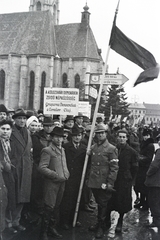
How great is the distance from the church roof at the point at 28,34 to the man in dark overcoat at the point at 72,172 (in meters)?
48.1

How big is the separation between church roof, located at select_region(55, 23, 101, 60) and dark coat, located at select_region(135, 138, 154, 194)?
46212mm

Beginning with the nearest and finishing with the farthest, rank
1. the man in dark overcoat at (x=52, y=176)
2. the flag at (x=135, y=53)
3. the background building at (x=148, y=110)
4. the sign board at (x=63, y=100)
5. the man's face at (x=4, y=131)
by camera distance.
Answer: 1. the man's face at (x=4, y=131)
2. the man in dark overcoat at (x=52, y=176)
3. the flag at (x=135, y=53)
4. the sign board at (x=63, y=100)
5. the background building at (x=148, y=110)

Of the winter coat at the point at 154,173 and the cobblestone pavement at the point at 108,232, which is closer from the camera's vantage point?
the cobblestone pavement at the point at 108,232

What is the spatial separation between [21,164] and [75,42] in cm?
5145

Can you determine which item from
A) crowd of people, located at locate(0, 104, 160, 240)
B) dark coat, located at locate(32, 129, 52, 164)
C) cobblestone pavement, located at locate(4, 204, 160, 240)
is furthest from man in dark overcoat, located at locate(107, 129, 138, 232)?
dark coat, located at locate(32, 129, 52, 164)

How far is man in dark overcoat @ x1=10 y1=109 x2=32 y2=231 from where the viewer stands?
6277 mm

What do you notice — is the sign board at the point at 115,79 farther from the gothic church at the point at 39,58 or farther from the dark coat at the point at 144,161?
the gothic church at the point at 39,58

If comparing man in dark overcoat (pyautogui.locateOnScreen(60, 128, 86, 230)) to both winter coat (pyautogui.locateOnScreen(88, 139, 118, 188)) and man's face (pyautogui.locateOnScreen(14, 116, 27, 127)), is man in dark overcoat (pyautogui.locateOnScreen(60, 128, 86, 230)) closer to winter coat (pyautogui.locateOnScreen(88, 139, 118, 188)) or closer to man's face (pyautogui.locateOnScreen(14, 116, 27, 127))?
winter coat (pyautogui.locateOnScreen(88, 139, 118, 188))

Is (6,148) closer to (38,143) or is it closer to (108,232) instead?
(38,143)

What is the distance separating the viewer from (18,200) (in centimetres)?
629

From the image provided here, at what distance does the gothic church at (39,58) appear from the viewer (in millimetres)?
53531

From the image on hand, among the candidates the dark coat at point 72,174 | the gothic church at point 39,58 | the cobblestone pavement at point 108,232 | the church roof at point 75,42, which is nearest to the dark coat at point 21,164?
the cobblestone pavement at point 108,232

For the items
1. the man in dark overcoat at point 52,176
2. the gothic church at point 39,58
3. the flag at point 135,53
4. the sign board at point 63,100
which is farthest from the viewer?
the gothic church at point 39,58

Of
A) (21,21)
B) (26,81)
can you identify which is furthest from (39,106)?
(21,21)
